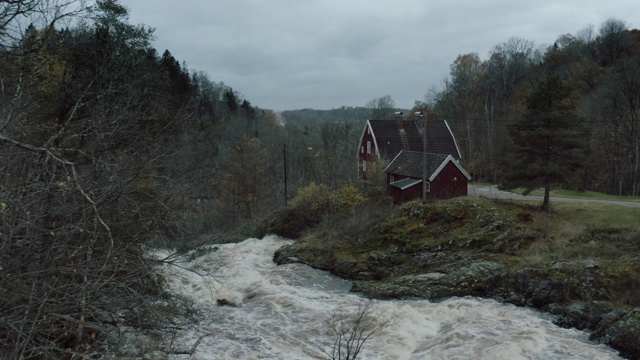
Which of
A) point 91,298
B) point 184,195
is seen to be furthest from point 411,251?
point 91,298

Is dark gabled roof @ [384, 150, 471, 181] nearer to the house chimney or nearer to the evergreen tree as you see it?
the evergreen tree

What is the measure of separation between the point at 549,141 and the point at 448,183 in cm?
740

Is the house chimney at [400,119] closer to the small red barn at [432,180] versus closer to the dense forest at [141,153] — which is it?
the dense forest at [141,153]

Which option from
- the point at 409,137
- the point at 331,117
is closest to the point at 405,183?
the point at 409,137

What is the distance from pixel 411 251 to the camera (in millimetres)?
19641

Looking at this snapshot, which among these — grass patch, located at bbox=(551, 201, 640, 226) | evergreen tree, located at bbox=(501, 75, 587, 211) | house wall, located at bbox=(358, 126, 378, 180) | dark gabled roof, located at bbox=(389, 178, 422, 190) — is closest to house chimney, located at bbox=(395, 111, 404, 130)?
house wall, located at bbox=(358, 126, 378, 180)

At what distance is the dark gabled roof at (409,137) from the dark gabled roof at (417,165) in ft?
16.4

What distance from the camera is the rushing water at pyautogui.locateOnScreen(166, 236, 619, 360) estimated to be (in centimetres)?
1069

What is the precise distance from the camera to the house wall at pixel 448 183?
2730 centimetres

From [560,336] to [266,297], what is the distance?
359 inches

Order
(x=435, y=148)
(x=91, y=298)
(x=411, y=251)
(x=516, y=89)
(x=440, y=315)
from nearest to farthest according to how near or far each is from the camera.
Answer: (x=91, y=298) → (x=440, y=315) → (x=411, y=251) → (x=435, y=148) → (x=516, y=89)

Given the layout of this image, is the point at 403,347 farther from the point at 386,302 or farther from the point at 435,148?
the point at 435,148

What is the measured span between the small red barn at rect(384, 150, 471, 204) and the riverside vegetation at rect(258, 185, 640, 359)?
75.9 inches

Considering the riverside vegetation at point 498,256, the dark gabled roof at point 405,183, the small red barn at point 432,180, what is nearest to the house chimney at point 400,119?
the small red barn at point 432,180
